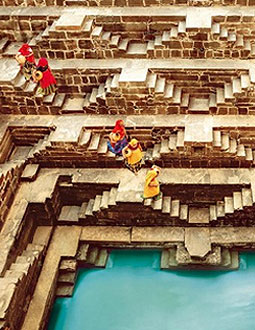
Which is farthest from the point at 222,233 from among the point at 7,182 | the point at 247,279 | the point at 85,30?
the point at 85,30

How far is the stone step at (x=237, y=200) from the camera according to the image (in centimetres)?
818

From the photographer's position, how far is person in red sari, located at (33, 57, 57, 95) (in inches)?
351

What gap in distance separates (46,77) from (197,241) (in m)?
4.30

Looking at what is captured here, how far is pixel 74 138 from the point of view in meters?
8.66

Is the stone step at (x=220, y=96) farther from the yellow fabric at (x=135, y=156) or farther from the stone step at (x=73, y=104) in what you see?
the stone step at (x=73, y=104)

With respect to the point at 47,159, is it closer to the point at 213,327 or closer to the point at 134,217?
the point at 134,217

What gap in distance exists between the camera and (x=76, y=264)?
845 centimetres

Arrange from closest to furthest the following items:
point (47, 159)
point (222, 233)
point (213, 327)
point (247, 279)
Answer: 1. point (213, 327)
2. point (247, 279)
3. point (222, 233)
4. point (47, 159)

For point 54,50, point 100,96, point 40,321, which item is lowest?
point 40,321

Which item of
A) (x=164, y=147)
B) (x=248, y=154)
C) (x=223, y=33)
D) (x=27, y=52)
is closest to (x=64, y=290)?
(x=164, y=147)

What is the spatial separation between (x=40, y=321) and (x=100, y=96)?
4.22m

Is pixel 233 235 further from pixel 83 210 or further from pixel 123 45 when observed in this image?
pixel 123 45

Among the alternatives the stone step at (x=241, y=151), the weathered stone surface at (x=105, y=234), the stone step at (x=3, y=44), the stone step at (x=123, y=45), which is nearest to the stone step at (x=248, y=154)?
the stone step at (x=241, y=151)

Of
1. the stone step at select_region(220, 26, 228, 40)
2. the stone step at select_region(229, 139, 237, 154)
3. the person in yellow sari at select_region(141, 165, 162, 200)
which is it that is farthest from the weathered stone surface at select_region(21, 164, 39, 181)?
the stone step at select_region(220, 26, 228, 40)
